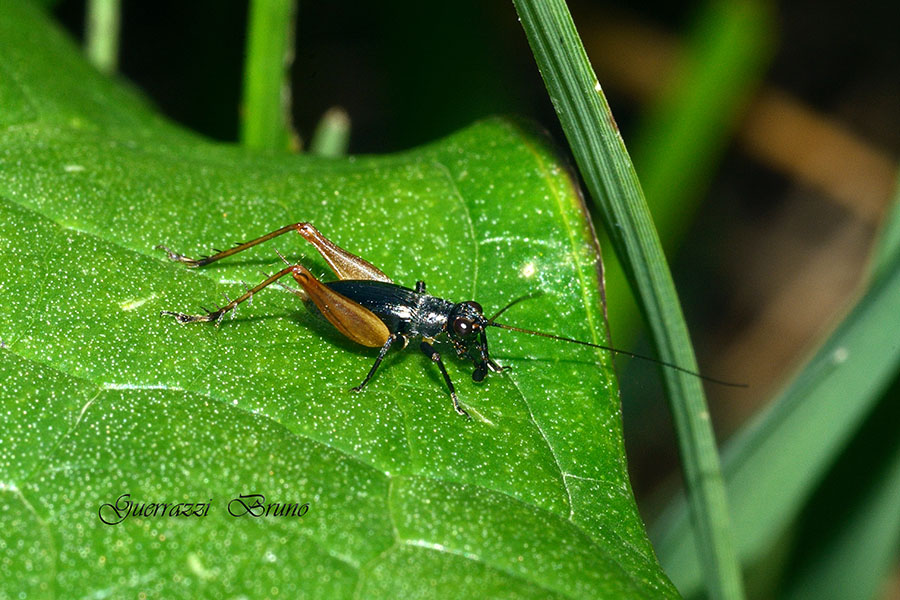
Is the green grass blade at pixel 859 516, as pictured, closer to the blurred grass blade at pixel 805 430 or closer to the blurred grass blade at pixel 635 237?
the blurred grass blade at pixel 805 430

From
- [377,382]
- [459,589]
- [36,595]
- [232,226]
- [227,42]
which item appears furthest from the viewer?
[227,42]

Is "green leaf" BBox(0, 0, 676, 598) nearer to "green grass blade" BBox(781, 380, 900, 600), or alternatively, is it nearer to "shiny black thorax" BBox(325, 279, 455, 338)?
"shiny black thorax" BBox(325, 279, 455, 338)

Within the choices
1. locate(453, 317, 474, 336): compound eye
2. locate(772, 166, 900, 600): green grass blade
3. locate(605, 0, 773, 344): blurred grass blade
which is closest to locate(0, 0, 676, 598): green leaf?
locate(453, 317, 474, 336): compound eye

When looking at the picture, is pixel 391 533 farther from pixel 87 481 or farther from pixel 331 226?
pixel 331 226

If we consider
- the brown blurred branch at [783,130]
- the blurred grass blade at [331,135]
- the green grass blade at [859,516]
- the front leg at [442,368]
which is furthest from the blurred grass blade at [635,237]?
the brown blurred branch at [783,130]

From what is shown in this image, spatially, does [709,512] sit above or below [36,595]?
above

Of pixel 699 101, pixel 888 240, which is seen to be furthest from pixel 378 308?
pixel 699 101

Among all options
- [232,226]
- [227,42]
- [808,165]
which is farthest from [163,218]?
[808,165]

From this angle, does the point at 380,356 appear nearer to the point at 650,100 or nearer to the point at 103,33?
the point at 103,33
